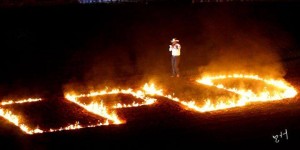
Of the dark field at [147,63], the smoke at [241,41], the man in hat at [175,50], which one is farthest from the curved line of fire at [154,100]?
the smoke at [241,41]

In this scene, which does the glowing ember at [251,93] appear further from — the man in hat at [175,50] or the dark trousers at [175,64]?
the man in hat at [175,50]

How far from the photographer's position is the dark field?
13641 mm

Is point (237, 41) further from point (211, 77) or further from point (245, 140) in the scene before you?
point (245, 140)

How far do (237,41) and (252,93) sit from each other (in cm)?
1261

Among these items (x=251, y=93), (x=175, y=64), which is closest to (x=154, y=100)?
(x=251, y=93)

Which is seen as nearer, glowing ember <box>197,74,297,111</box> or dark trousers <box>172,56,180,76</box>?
glowing ember <box>197,74,297,111</box>

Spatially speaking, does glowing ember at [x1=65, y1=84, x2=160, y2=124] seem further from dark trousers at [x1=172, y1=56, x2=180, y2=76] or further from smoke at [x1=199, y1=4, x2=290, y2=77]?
smoke at [x1=199, y1=4, x2=290, y2=77]

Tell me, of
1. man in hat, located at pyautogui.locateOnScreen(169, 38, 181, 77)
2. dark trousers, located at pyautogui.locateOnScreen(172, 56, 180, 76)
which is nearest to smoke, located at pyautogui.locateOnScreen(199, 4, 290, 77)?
dark trousers, located at pyautogui.locateOnScreen(172, 56, 180, 76)

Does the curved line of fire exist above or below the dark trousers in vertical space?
below

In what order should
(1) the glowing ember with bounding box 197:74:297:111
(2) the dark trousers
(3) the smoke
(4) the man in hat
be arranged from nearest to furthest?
1. (1) the glowing ember with bounding box 197:74:297:111
2. (4) the man in hat
3. (2) the dark trousers
4. (3) the smoke

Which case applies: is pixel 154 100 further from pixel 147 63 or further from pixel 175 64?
pixel 147 63

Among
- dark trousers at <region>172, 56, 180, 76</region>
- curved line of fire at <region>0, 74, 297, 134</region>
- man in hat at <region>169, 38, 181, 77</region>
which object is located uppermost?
man in hat at <region>169, 38, 181, 77</region>

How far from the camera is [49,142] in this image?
13.3 meters

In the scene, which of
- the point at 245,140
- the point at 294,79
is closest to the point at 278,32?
the point at 294,79
